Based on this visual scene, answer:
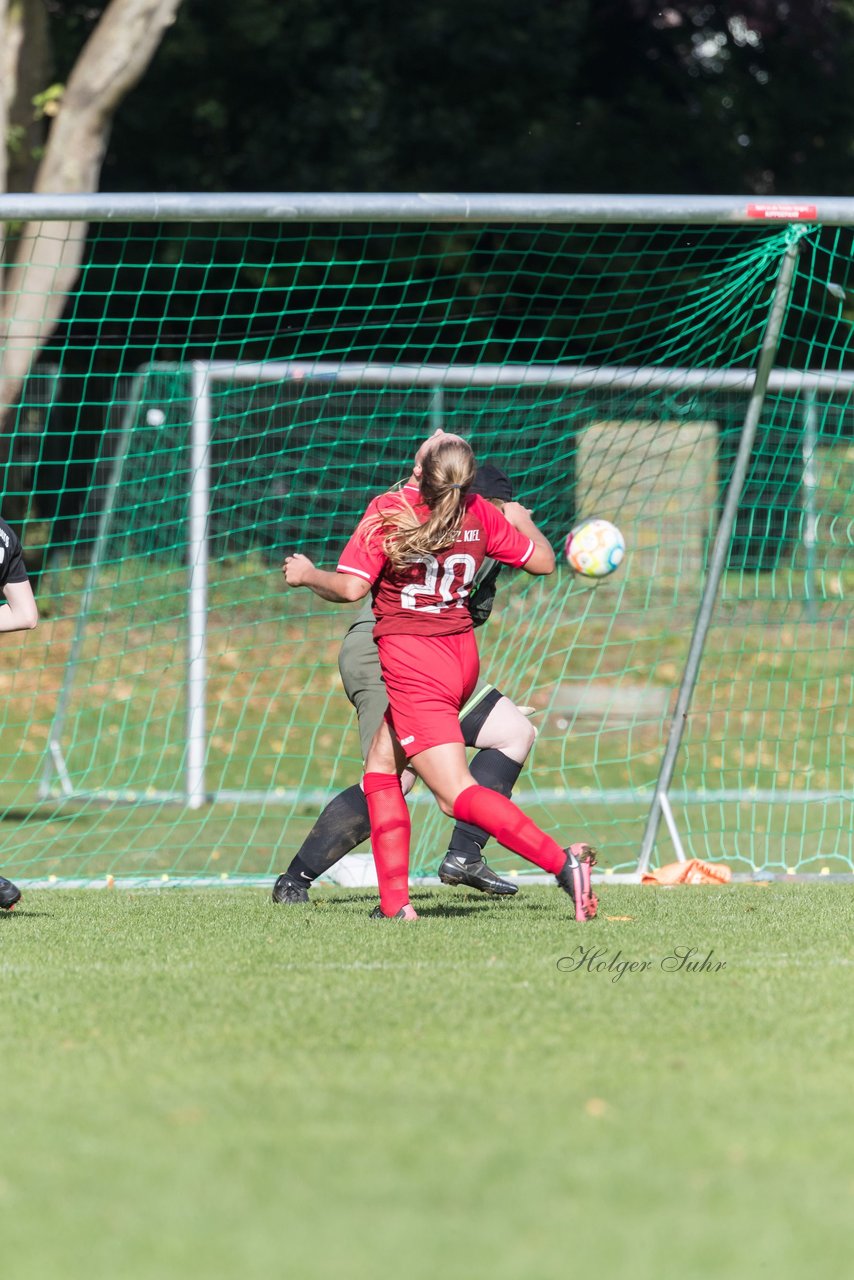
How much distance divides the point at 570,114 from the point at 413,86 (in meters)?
1.91

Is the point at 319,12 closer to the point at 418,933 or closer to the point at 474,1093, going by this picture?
the point at 418,933

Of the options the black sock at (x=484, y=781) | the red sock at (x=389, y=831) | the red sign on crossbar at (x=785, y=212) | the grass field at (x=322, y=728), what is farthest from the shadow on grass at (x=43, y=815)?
the red sign on crossbar at (x=785, y=212)

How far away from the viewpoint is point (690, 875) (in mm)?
7168

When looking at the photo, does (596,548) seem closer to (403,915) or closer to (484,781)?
(484,781)

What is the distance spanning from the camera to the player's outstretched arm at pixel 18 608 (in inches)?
225

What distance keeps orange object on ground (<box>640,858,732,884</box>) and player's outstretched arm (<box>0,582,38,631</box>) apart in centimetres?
288

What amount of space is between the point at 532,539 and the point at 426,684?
0.65 meters

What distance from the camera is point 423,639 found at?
5.52 metres

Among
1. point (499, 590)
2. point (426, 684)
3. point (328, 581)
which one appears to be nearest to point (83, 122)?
point (499, 590)

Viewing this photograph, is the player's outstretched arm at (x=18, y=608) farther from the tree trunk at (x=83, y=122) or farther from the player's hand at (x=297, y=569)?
the tree trunk at (x=83, y=122)

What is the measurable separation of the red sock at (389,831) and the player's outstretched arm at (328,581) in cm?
67

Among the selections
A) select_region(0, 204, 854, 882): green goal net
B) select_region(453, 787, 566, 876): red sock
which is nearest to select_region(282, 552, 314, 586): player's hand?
select_region(453, 787, 566, 876): red sock

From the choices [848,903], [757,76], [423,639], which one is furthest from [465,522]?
[757,76]

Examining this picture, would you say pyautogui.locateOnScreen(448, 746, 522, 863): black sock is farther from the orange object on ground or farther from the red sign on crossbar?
the red sign on crossbar
